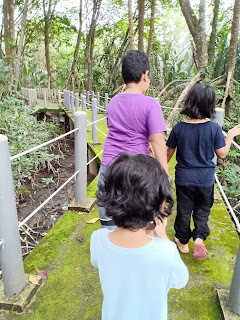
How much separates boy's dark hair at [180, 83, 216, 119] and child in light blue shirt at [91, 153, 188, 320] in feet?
3.27

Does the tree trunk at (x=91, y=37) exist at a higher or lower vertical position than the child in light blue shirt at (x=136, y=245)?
higher

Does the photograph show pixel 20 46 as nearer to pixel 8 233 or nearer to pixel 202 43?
pixel 202 43

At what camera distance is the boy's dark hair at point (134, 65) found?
1.48 m

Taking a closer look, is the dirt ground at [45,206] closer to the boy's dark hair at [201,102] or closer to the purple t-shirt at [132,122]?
the purple t-shirt at [132,122]

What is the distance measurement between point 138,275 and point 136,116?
901 millimetres

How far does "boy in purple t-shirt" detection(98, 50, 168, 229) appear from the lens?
58.3 inches

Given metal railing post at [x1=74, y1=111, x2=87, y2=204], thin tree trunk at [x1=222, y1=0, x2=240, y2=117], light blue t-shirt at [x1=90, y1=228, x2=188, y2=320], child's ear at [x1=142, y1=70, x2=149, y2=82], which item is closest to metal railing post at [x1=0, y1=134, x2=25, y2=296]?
light blue t-shirt at [x1=90, y1=228, x2=188, y2=320]

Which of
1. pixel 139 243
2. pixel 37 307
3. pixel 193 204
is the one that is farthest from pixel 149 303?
pixel 193 204

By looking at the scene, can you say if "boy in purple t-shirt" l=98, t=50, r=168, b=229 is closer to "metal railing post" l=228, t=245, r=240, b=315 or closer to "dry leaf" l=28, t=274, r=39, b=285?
"metal railing post" l=228, t=245, r=240, b=315

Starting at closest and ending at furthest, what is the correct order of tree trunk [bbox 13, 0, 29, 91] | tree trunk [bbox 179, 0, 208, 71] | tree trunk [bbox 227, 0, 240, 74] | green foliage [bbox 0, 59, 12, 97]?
tree trunk [bbox 227, 0, 240, 74] < tree trunk [bbox 179, 0, 208, 71] < green foliage [bbox 0, 59, 12, 97] < tree trunk [bbox 13, 0, 29, 91]

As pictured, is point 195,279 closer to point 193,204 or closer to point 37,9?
point 193,204

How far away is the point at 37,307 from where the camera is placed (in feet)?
5.41

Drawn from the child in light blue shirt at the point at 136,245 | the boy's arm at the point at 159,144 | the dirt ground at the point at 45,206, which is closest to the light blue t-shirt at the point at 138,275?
the child in light blue shirt at the point at 136,245

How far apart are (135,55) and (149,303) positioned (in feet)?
4.01
